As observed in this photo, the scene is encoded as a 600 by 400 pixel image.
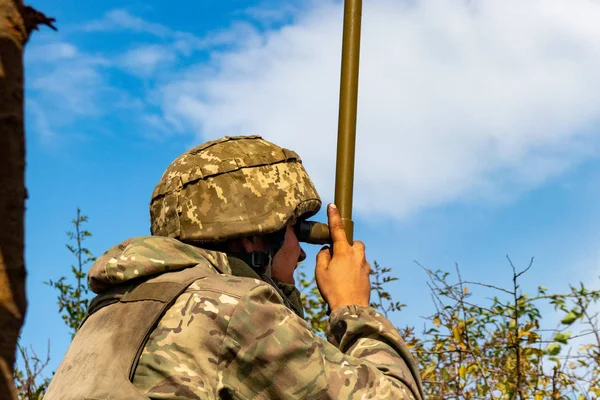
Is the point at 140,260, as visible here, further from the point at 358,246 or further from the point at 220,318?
the point at 358,246

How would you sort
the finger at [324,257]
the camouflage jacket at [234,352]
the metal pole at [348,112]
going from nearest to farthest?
the camouflage jacket at [234,352] → the finger at [324,257] → the metal pole at [348,112]

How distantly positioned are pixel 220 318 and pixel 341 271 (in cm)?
91

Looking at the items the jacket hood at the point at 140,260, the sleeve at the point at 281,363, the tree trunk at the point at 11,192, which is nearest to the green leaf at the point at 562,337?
the sleeve at the point at 281,363

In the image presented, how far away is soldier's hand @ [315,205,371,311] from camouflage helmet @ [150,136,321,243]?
0.19 metres

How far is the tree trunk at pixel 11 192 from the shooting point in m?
1.77

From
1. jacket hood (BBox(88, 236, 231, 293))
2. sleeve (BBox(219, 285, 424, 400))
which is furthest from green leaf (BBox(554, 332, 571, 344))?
jacket hood (BBox(88, 236, 231, 293))

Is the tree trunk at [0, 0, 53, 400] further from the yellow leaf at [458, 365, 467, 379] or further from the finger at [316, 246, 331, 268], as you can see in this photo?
the yellow leaf at [458, 365, 467, 379]

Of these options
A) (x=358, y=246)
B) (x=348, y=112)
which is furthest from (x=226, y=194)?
(x=348, y=112)

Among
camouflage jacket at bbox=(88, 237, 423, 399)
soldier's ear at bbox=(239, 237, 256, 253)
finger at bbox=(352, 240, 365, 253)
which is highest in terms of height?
finger at bbox=(352, 240, 365, 253)

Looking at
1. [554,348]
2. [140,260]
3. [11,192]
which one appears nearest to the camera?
[11,192]

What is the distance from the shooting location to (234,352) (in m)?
3.05

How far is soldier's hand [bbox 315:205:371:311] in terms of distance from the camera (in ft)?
12.4

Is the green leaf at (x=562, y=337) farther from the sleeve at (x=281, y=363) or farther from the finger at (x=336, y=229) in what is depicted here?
the sleeve at (x=281, y=363)

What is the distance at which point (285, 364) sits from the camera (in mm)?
3059
